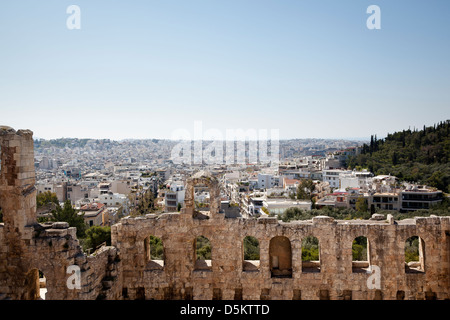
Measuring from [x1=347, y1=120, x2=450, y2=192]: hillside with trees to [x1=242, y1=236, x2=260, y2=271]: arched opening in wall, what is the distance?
47.3 metres

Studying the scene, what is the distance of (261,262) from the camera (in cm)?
1404

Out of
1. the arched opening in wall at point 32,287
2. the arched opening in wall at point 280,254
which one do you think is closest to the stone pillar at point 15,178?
the arched opening in wall at point 32,287

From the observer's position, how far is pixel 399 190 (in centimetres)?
5441

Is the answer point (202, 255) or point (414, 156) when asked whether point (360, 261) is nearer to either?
point (202, 255)

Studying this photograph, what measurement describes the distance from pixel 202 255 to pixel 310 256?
7281mm

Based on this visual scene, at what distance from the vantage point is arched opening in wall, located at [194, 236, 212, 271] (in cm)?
1487

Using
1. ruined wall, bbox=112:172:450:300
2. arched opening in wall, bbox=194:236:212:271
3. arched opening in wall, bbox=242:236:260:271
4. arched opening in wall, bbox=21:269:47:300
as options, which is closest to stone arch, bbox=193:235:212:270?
arched opening in wall, bbox=194:236:212:271

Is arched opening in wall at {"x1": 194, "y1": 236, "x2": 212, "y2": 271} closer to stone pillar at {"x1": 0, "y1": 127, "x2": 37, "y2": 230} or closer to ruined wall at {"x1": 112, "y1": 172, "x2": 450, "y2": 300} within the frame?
ruined wall at {"x1": 112, "y1": 172, "x2": 450, "y2": 300}

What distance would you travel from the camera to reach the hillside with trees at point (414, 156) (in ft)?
214

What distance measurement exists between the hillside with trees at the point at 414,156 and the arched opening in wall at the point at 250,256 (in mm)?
47301

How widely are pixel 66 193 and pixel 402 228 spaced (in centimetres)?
7648
